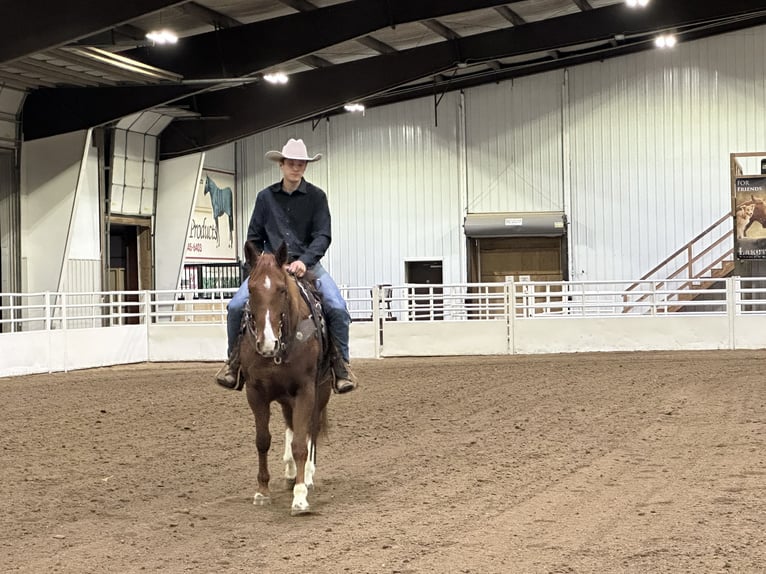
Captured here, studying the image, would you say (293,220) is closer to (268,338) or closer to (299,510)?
(268,338)

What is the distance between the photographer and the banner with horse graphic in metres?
26.5

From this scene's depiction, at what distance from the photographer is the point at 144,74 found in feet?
57.6

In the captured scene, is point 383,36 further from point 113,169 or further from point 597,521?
point 597,521

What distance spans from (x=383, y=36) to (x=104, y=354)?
338 inches

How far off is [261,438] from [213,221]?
2215cm

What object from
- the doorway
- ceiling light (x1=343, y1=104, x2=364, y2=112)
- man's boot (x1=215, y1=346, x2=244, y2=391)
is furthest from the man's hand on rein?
ceiling light (x1=343, y1=104, x2=364, y2=112)

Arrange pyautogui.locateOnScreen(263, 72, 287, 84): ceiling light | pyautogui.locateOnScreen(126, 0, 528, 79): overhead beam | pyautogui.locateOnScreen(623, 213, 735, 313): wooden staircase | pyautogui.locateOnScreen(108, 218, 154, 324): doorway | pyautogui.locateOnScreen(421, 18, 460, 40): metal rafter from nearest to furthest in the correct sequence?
pyautogui.locateOnScreen(126, 0, 528, 79): overhead beam → pyautogui.locateOnScreen(263, 72, 287, 84): ceiling light → pyautogui.locateOnScreen(421, 18, 460, 40): metal rafter → pyautogui.locateOnScreen(623, 213, 735, 313): wooden staircase → pyautogui.locateOnScreen(108, 218, 154, 324): doorway

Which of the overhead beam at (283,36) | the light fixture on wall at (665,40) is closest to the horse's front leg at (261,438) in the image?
the overhead beam at (283,36)

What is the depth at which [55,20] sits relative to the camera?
46.2 feet

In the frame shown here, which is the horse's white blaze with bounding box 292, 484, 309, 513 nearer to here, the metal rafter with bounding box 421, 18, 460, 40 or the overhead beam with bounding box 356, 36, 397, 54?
the metal rafter with bounding box 421, 18, 460, 40

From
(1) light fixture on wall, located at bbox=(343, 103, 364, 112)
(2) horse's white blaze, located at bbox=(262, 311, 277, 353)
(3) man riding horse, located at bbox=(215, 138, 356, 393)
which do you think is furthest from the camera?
(1) light fixture on wall, located at bbox=(343, 103, 364, 112)

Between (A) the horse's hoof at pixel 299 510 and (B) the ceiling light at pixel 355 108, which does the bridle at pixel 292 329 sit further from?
(B) the ceiling light at pixel 355 108

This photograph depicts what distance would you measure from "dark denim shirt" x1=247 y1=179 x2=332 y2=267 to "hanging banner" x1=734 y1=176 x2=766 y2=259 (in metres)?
17.8

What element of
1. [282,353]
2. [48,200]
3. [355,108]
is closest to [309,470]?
[282,353]
